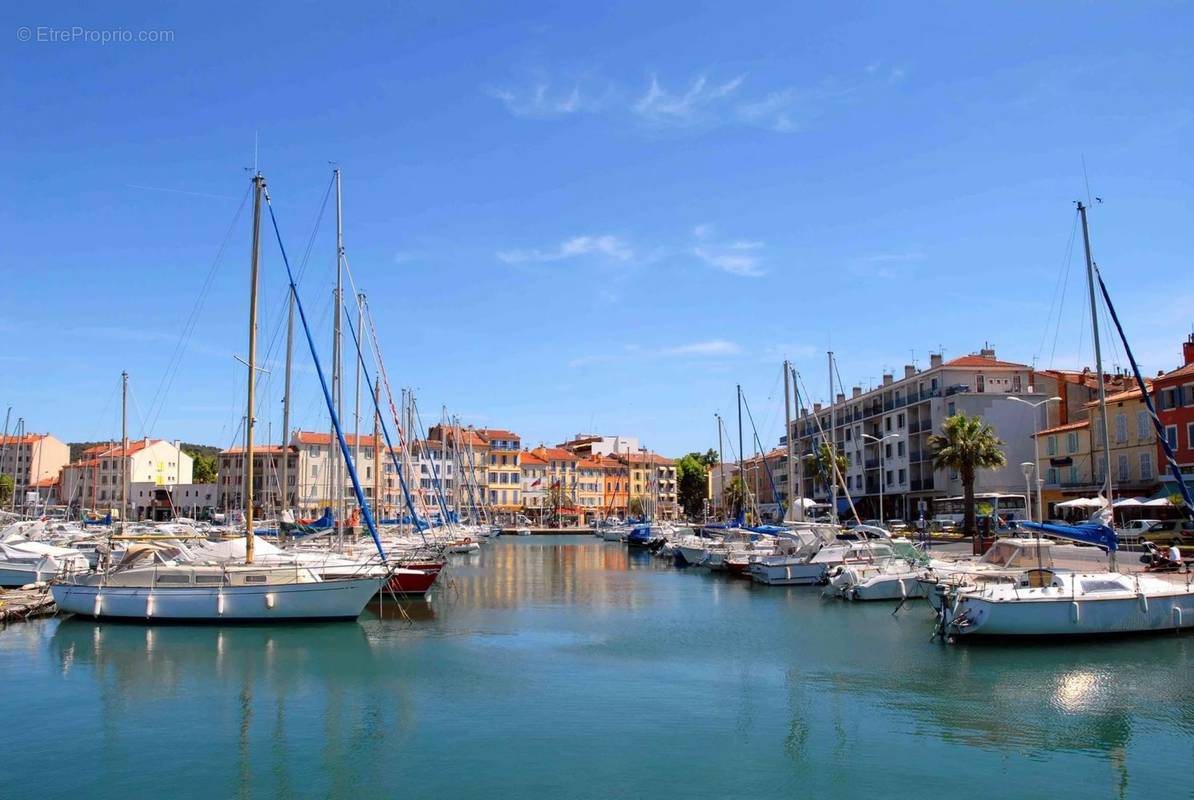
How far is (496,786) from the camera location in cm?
1731

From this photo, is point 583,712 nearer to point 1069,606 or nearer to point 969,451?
point 1069,606

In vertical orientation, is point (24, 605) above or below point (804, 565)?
above

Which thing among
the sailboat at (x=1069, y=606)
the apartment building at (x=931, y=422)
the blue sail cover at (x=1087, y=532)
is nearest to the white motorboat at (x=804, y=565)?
the blue sail cover at (x=1087, y=532)

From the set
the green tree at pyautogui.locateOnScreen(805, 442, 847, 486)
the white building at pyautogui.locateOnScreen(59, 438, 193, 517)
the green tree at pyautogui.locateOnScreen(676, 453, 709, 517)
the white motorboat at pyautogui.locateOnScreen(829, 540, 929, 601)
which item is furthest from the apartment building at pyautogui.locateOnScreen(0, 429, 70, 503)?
the white motorboat at pyautogui.locateOnScreen(829, 540, 929, 601)

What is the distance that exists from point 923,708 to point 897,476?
7732 cm

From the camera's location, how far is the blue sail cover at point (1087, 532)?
3459 cm

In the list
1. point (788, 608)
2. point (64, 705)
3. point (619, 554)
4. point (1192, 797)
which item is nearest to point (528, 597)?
point (788, 608)

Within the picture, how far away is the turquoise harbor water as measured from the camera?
17.8m

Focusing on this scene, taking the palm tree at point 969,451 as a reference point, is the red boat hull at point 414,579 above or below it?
below

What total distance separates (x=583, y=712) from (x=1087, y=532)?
22.3m

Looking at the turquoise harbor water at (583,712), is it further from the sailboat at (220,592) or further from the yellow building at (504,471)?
the yellow building at (504,471)

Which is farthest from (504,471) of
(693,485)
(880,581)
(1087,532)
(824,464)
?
(1087,532)

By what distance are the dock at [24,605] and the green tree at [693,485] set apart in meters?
124

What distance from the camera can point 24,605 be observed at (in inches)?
1449
